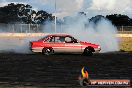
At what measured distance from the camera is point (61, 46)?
89.9 ft

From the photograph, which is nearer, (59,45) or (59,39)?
(59,45)

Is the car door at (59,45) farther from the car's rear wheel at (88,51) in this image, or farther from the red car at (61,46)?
the car's rear wheel at (88,51)

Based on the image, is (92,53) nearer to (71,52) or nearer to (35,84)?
(71,52)

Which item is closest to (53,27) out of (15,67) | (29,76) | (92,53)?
(92,53)

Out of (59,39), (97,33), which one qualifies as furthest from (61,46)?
(97,33)

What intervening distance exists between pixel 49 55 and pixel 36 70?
31.0 feet

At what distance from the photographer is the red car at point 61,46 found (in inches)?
1070

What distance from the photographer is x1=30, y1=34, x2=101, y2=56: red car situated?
27.2m

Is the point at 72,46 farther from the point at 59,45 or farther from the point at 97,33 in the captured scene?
the point at 97,33

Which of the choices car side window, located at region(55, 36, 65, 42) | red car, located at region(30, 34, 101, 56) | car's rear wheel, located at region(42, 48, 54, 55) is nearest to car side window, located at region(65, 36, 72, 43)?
red car, located at region(30, 34, 101, 56)

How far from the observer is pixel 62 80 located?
14.3 meters

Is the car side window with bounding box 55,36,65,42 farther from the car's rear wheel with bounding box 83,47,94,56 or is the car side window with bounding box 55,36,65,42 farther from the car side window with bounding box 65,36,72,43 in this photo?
the car's rear wheel with bounding box 83,47,94,56

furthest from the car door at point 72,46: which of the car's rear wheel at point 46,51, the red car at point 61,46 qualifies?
the car's rear wheel at point 46,51

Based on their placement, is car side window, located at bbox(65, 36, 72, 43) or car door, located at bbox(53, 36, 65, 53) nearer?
car door, located at bbox(53, 36, 65, 53)
